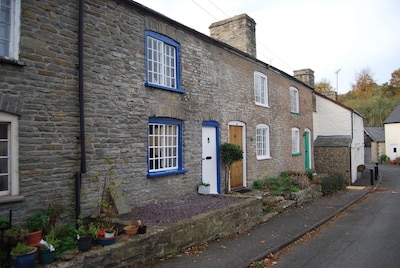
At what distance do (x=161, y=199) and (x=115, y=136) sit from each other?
2340 mm

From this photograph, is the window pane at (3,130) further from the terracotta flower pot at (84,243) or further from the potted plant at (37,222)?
the terracotta flower pot at (84,243)

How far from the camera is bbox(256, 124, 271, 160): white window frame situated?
46.4ft

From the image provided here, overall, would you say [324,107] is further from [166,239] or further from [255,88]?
[166,239]

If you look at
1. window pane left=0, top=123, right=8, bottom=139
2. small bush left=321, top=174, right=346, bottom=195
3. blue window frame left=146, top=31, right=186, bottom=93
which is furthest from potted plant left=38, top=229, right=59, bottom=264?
small bush left=321, top=174, right=346, bottom=195

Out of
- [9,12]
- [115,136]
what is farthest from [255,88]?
[9,12]

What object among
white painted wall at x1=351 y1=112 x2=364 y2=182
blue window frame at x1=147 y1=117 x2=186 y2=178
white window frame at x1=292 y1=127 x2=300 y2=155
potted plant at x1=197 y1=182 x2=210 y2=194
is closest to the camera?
blue window frame at x1=147 y1=117 x2=186 y2=178

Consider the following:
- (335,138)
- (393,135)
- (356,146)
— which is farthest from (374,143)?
(335,138)

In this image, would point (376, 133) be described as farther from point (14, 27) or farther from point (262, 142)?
point (14, 27)

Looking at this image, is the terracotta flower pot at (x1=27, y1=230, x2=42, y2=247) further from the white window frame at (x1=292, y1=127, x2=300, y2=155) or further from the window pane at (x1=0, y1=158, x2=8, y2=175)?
the white window frame at (x1=292, y1=127, x2=300, y2=155)

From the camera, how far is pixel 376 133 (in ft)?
152

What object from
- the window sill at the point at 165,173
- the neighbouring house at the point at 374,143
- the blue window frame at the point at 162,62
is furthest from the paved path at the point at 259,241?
the neighbouring house at the point at 374,143

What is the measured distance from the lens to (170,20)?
8.93 metres

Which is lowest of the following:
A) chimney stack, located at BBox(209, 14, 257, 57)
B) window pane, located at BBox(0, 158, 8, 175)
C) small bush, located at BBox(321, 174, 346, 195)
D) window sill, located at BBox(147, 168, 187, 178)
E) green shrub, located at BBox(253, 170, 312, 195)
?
small bush, located at BBox(321, 174, 346, 195)

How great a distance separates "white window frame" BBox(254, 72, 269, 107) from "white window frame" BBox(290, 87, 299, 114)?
3.82m
